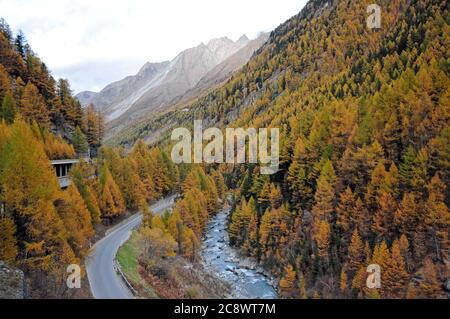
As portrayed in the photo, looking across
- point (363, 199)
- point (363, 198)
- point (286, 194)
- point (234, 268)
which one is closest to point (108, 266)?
point (234, 268)

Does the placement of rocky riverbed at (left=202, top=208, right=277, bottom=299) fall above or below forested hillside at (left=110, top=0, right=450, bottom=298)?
below

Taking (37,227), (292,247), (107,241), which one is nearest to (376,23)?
(292,247)

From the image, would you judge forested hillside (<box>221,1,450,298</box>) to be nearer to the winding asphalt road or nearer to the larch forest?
the larch forest

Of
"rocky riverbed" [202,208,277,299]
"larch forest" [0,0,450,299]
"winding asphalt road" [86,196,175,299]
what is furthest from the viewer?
"rocky riverbed" [202,208,277,299]

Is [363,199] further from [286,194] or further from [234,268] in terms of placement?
[234,268]

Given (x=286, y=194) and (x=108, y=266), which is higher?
(x=286, y=194)

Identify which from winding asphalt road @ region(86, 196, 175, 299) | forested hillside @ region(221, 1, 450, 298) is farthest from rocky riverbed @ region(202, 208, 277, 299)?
winding asphalt road @ region(86, 196, 175, 299)

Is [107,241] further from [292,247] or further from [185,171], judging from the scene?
[185,171]
